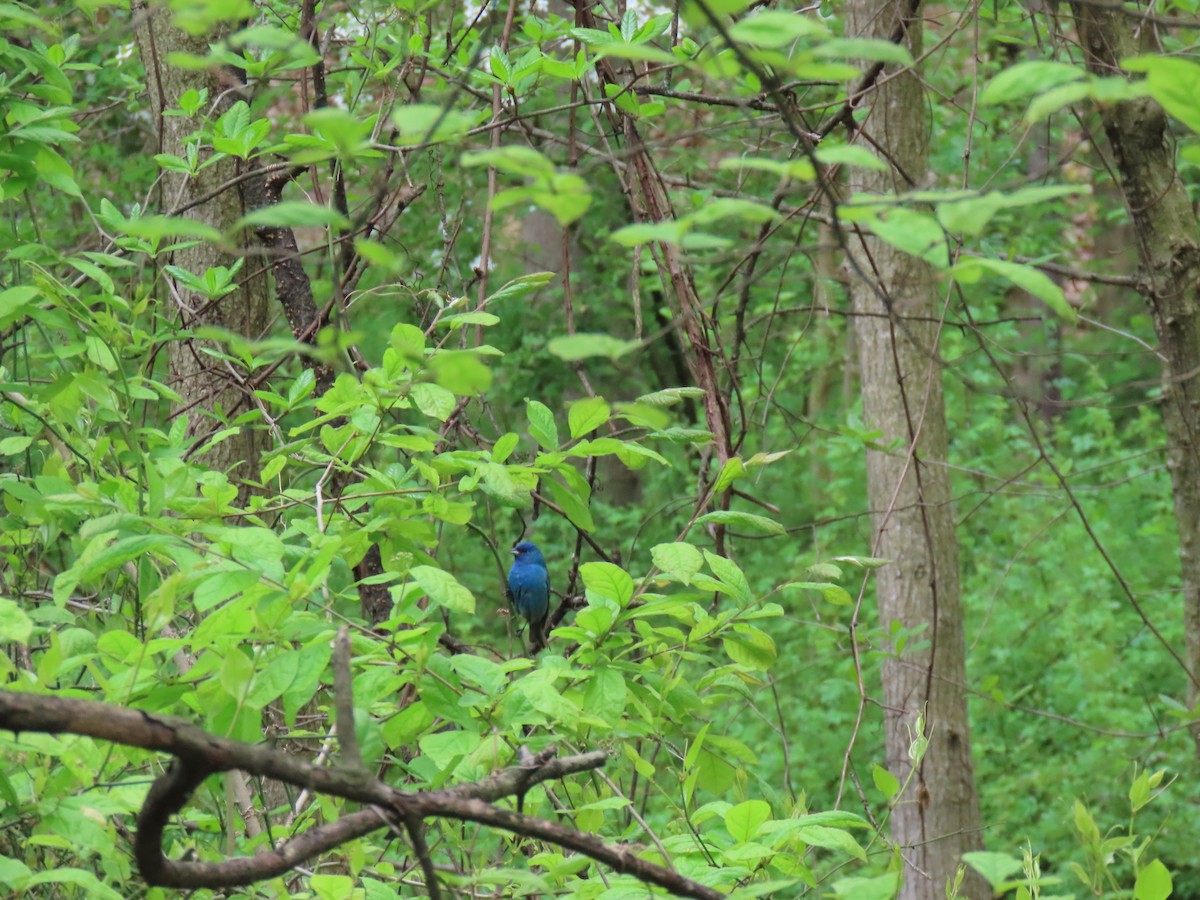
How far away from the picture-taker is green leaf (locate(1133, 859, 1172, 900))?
1.37 m

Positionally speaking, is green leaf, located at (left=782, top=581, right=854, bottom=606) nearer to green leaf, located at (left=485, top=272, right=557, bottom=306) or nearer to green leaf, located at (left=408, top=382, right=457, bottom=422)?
green leaf, located at (left=408, top=382, right=457, bottom=422)

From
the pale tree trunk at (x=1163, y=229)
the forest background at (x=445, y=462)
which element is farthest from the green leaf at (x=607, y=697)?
the pale tree trunk at (x=1163, y=229)

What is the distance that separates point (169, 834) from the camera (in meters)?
2.23

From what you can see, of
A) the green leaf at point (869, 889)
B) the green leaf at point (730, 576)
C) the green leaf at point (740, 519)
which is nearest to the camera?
the green leaf at point (869, 889)

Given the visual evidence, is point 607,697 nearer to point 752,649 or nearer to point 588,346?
point 752,649

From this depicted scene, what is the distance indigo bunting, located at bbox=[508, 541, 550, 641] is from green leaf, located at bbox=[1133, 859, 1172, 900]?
3031 millimetres

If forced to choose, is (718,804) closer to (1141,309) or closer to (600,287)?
(600,287)

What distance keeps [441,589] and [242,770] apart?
0.52 metres

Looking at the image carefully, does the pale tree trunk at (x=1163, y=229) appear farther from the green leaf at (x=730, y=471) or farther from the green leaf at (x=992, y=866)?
the green leaf at (x=992, y=866)

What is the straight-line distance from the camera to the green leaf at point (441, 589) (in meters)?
1.53

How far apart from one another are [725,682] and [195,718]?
31.7 inches

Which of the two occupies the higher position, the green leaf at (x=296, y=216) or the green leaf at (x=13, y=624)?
the green leaf at (x=296, y=216)

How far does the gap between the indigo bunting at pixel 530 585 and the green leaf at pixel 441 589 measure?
108 inches

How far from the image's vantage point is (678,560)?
5.38 feet
